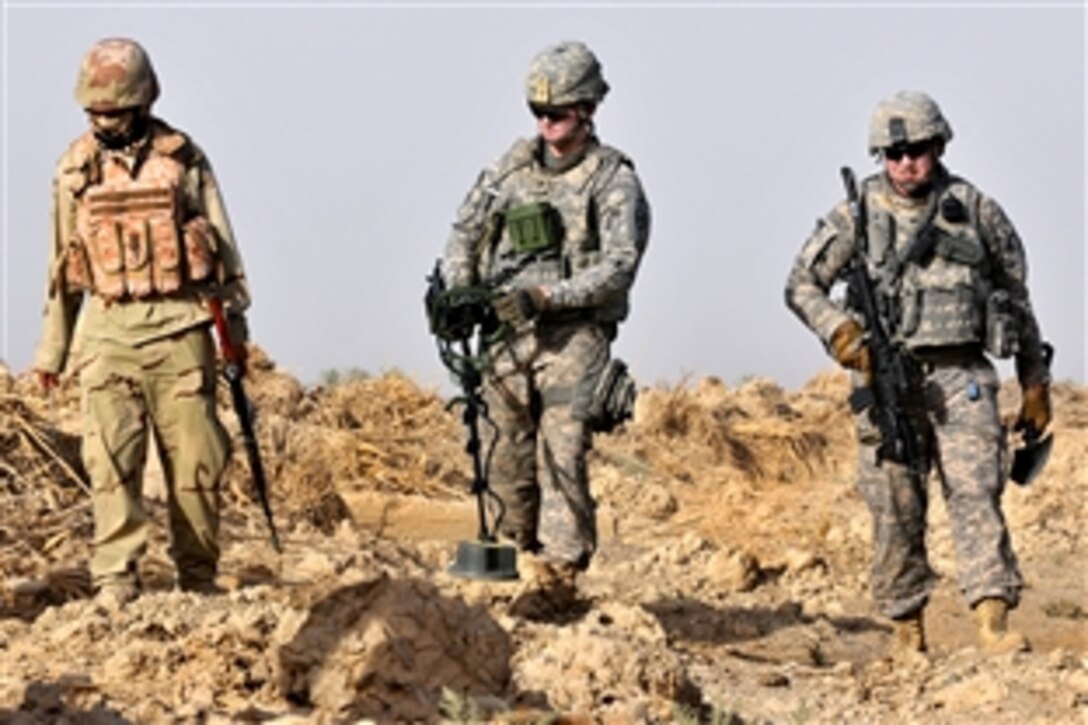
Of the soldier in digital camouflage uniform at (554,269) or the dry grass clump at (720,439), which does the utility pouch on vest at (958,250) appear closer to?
the soldier in digital camouflage uniform at (554,269)

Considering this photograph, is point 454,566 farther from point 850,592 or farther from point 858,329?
point 850,592

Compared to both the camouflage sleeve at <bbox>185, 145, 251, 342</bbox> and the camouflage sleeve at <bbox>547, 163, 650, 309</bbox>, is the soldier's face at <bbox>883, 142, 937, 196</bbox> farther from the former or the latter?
the camouflage sleeve at <bbox>185, 145, 251, 342</bbox>

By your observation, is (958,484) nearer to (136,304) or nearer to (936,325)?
(936,325)

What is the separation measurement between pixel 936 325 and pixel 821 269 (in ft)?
1.62

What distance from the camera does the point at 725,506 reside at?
16.2 meters

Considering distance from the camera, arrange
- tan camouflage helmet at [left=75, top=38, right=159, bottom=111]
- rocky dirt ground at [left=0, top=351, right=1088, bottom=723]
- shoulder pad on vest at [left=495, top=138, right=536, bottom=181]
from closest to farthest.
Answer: rocky dirt ground at [left=0, top=351, right=1088, bottom=723] → tan camouflage helmet at [left=75, top=38, right=159, bottom=111] → shoulder pad on vest at [left=495, top=138, right=536, bottom=181]

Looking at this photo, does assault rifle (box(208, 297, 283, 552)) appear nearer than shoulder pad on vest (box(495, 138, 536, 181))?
Yes

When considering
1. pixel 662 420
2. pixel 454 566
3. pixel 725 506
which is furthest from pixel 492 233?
pixel 662 420

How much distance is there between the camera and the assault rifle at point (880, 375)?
9742mm

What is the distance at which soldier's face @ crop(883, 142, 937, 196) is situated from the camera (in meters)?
9.79

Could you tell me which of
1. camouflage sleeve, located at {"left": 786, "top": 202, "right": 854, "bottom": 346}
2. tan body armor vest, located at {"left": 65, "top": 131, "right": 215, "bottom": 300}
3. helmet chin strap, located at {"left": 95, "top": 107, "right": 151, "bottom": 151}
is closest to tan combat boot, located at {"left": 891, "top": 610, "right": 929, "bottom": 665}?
camouflage sleeve, located at {"left": 786, "top": 202, "right": 854, "bottom": 346}

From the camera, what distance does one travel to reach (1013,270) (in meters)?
9.95

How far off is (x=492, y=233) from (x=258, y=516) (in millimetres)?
3884

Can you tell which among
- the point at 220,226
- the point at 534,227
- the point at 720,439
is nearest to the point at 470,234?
the point at 534,227
